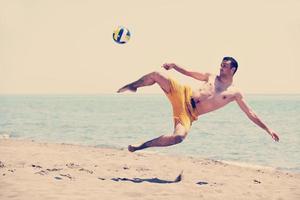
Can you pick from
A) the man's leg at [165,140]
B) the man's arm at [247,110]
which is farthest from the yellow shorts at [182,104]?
the man's arm at [247,110]

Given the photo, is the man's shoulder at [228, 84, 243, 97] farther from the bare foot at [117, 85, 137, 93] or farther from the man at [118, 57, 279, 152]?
the bare foot at [117, 85, 137, 93]

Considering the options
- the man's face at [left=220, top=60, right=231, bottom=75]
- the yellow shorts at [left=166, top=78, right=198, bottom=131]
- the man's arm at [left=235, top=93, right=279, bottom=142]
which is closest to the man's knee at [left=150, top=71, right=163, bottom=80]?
the yellow shorts at [left=166, top=78, right=198, bottom=131]

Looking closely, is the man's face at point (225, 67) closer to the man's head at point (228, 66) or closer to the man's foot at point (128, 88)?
the man's head at point (228, 66)

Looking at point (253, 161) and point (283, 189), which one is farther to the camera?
point (253, 161)

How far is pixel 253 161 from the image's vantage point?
2036 centimetres

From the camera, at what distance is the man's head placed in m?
9.18

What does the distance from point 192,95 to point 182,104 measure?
1.10ft

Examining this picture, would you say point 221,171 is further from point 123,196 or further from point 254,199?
point 123,196

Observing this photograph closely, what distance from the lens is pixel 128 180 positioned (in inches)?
391

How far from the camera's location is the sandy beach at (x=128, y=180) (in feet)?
27.1

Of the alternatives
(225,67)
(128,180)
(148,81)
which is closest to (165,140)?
(148,81)

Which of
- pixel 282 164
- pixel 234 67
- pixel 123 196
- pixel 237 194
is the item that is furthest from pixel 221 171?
pixel 282 164

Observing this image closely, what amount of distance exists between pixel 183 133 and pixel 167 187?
1164 mm

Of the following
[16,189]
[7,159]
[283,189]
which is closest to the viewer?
[16,189]
